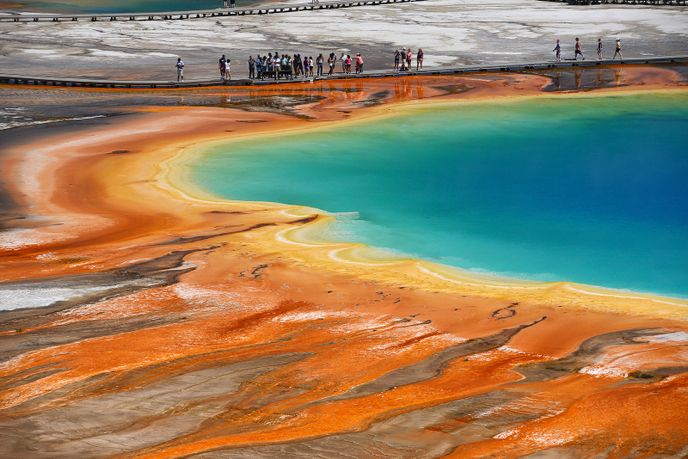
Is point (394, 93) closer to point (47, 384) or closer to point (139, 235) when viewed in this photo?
point (139, 235)

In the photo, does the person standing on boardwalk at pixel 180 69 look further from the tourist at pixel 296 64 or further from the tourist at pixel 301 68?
the tourist at pixel 301 68

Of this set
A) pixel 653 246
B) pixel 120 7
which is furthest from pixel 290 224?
pixel 120 7

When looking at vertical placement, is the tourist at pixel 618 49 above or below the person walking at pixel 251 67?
above

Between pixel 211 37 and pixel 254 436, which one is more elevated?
pixel 211 37

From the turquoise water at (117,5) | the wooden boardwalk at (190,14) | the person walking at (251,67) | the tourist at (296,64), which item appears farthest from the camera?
the turquoise water at (117,5)

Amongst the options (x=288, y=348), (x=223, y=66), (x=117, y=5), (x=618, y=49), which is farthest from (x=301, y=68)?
(x=117, y=5)

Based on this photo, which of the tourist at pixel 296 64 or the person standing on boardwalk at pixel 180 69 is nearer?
the person standing on boardwalk at pixel 180 69

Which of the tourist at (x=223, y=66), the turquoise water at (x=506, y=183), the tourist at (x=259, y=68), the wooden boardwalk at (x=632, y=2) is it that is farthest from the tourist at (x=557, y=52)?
the wooden boardwalk at (x=632, y=2)
